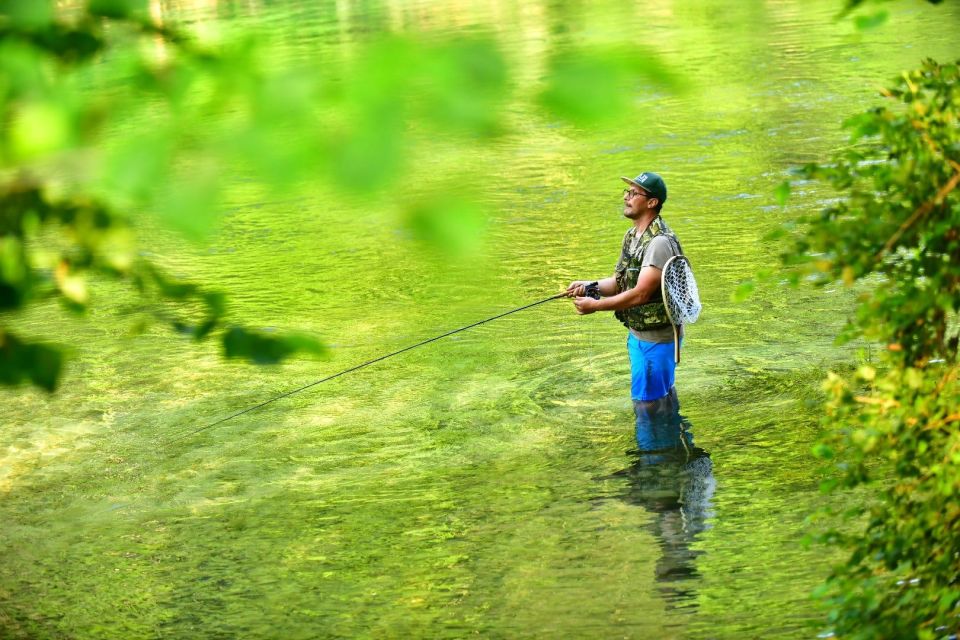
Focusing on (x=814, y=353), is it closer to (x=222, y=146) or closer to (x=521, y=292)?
(x=521, y=292)

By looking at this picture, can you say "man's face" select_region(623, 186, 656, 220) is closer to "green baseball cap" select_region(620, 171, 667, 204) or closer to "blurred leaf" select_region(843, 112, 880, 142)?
"green baseball cap" select_region(620, 171, 667, 204)

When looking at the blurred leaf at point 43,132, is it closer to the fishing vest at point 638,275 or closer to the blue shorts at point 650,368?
the fishing vest at point 638,275

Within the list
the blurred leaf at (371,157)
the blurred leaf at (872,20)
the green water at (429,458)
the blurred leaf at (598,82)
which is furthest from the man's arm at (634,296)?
the blurred leaf at (371,157)

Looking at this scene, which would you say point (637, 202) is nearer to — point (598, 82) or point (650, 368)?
point (650, 368)

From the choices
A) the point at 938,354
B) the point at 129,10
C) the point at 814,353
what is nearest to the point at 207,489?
the point at 814,353

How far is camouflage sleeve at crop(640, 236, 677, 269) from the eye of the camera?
7520mm

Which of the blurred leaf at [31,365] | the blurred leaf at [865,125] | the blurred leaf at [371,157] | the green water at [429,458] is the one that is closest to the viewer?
the blurred leaf at [371,157]

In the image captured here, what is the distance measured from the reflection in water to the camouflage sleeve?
992 mm

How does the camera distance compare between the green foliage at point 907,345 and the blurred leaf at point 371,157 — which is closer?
the blurred leaf at point 371,157

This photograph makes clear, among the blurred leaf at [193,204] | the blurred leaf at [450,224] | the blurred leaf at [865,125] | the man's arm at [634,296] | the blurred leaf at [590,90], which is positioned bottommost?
the man's arm at [634,296]

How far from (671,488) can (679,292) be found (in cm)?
113

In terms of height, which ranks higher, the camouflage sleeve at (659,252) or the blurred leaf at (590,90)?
the blurred leaf at (590,90)

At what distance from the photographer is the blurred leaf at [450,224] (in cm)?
149

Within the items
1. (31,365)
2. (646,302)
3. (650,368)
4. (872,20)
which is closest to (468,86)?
(31,365)
